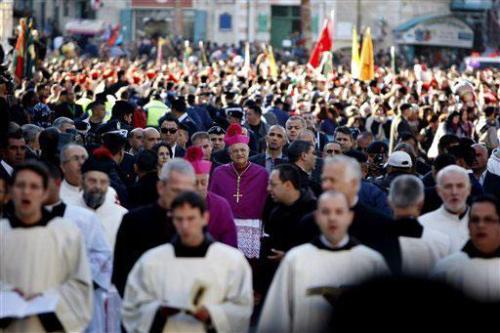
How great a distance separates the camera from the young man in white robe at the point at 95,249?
8.04 meters

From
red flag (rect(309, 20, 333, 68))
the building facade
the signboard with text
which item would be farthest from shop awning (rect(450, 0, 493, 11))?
red flag (rect(309, 20, 333, 68))

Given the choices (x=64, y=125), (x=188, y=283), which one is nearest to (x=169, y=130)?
(x=64, y=125)

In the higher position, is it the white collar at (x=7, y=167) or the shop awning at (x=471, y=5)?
the shop awning at (x=471, y=5)

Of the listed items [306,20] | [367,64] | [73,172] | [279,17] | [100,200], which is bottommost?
[100,200]

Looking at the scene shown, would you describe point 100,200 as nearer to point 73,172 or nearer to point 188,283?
point 73,172

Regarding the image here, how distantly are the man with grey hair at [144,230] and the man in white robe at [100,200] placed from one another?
67 centimetres

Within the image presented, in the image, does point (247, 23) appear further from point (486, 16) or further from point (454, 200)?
point (454, 200)

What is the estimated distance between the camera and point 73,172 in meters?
9.52

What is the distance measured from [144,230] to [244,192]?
2.74m

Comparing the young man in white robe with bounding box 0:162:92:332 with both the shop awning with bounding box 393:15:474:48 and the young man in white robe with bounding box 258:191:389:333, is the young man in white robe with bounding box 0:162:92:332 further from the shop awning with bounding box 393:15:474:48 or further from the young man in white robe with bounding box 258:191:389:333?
the shop awning with bounding box 393:15:474:48

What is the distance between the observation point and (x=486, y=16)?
59.3 meters

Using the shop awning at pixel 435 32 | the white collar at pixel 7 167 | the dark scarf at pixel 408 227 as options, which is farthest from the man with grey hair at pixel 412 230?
the shop awning at pixel 435 32

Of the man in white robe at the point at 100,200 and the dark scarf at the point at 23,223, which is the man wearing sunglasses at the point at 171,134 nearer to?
the man in white robe at the point at 100,200

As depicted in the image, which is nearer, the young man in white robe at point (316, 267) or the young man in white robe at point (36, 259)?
the young man in white robe at point (316, 267)
